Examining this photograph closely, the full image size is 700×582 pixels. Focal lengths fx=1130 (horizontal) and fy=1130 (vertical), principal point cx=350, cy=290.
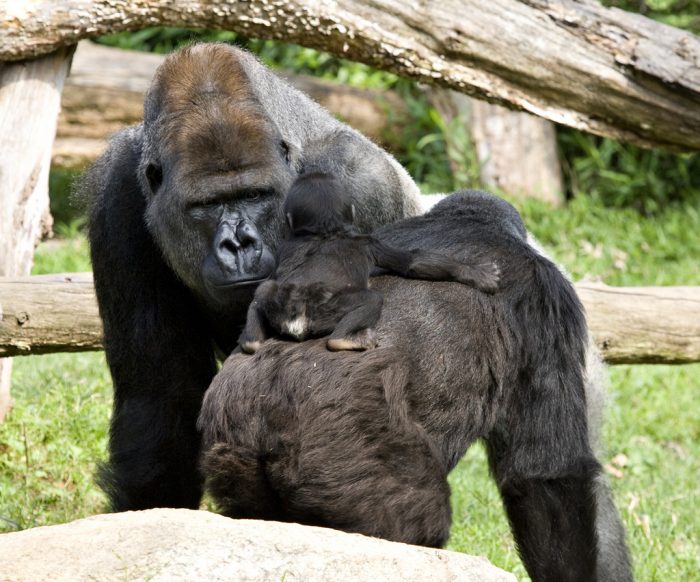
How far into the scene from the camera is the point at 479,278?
3393mm

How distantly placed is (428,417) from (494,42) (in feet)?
8.03

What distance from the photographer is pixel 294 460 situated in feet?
10.1

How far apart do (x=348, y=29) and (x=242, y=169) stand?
148 cm

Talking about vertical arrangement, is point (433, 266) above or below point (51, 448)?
above

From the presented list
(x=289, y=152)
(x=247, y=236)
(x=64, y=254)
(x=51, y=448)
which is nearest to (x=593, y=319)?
(x=289, y=152)

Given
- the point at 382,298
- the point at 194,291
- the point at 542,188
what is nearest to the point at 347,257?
the point at 382,298

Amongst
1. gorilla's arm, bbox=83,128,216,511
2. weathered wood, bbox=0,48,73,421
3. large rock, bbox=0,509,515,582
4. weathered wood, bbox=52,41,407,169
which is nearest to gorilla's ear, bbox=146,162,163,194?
gorilla's arm, bbox=83,128,216,511

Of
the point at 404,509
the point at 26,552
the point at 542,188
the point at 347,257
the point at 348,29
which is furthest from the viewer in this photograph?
the point at 542,188

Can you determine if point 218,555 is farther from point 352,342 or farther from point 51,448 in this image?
point 51,448

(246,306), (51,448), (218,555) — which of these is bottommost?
(51,448)

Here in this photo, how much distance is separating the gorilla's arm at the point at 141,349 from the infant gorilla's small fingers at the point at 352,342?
1316mm

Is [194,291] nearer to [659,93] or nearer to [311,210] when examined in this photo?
[311,210]

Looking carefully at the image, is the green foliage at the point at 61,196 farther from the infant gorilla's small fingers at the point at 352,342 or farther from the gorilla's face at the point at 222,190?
the infant gorilla's small fingers at the point at 352,342

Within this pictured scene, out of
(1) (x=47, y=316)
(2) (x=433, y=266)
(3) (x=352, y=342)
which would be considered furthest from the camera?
(1) (x=47, y=316)
